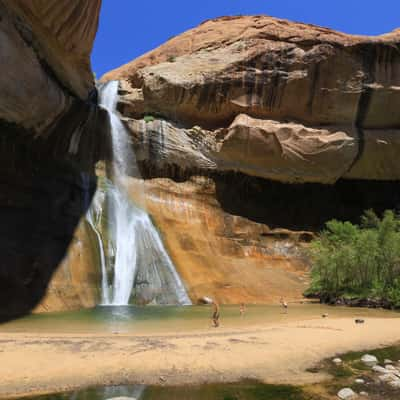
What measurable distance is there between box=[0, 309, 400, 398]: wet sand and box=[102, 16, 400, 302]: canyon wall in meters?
17.1

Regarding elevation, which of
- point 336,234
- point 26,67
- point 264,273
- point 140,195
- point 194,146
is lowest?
point 264,273

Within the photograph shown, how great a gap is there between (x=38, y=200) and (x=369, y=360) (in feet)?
51.6

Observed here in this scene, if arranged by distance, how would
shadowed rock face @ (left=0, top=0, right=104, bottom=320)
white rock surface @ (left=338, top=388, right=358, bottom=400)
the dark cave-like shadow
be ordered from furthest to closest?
1. shadowed rock face @ (left=0, top=0, right=104, bottom=320)
2. the dark cave-like shadow
3. white rock surface @ (left=338, top=388, right=358, bottom=400)

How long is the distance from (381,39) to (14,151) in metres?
23.7

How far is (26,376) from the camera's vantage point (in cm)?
597

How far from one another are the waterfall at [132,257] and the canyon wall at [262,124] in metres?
3.02

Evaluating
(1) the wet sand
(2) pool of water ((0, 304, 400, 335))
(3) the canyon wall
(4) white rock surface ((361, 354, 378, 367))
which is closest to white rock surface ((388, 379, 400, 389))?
(1) the wet sand

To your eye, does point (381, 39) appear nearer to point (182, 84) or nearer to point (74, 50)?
point (182, 84)

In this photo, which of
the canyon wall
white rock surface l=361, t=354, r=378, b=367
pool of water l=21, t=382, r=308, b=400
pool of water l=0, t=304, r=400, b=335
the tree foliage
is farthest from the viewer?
the canyon wall

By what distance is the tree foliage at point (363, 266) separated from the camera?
17953 mm

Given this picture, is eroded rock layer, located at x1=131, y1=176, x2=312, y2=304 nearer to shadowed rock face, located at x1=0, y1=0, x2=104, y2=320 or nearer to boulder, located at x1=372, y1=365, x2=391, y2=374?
shadowed rock face, located at x1=0, y1=0, x2=104, y2=320

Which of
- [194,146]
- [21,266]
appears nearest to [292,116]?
[194,146]

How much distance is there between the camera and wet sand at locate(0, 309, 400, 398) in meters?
5.97

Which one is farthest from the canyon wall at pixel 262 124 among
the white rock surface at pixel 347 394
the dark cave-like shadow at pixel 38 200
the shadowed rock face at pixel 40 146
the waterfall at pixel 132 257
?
the white rock surface at pixel 347 394
